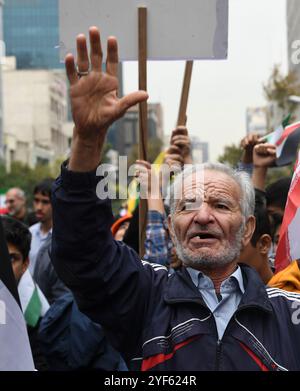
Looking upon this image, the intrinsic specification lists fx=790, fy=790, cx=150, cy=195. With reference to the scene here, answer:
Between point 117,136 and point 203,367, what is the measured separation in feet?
361

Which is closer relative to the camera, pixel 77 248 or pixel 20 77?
pixel 77 248

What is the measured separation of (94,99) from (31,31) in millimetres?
90593

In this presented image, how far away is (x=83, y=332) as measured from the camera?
3.20m

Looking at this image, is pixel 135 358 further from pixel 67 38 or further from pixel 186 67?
pixel 186 67

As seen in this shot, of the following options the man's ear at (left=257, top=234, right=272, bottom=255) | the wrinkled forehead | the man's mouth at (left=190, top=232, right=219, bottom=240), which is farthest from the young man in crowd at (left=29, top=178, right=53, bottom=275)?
the man's mouth at (left=190, top=232, right=219, bottom=240)

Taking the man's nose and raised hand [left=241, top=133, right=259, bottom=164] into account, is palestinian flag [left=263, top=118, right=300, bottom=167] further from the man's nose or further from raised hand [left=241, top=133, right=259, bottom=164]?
the man's nose

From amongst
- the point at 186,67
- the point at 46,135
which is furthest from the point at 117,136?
the point at 186,67

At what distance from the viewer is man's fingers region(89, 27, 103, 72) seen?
2.07 metres

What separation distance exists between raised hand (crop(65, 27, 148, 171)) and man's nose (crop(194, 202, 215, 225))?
0.46 meters

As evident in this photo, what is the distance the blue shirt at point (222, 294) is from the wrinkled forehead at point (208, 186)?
0.25 meters

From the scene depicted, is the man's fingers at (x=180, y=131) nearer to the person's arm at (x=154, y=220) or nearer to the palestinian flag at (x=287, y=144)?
the person's arm at (x=154, y=220)

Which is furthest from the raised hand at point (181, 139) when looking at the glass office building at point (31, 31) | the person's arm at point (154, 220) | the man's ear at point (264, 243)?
the glass office building at point (31, 31)

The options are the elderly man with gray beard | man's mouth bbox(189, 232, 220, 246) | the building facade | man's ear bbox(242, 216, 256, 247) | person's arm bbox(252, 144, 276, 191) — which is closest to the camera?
the elderly man with gray beard

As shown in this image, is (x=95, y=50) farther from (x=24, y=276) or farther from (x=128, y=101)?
(x=24, y=276)
